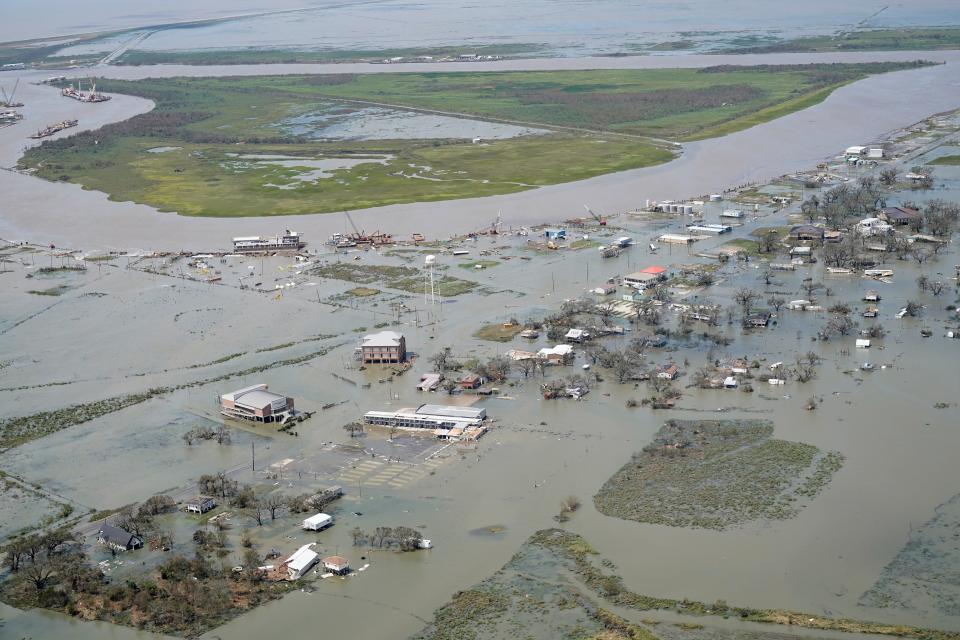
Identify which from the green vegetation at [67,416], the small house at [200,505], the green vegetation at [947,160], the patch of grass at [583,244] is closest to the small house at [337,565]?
the small house at [200,505]

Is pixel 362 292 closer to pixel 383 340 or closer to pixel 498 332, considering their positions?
pixel 498 332

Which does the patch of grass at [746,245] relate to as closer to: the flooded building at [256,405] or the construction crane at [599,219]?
the construction crane at [599,219]

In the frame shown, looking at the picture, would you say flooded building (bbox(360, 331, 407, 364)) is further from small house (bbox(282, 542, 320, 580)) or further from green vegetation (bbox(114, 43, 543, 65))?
green vegetation (bbox(114, 43, 543, 65))

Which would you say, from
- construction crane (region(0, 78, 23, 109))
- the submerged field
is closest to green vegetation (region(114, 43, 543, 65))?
the submerged field

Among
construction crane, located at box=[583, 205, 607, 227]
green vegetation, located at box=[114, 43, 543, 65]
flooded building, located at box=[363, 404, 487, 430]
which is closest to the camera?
flooded building, located at box=[363, 404, 487, 430]

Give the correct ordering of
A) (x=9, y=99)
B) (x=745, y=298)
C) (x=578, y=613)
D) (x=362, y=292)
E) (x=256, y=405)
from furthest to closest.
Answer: (x=9, y=99), (x=362, y=292), (x=745, y=298), (x=256, y=405), (x=578, y=613)

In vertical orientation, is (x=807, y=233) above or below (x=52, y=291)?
above

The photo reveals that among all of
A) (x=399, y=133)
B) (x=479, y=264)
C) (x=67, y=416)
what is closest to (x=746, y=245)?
(x=479, y=264)

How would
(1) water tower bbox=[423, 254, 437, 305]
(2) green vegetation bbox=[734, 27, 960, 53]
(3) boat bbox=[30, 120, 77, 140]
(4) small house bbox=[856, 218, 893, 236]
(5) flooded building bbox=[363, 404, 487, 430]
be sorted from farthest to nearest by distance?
1. (2) green vegetation bbox=[734, 27, 960, 53]
2. (3) boat bbox=[30, 120, 77, 140]
3. (4) small house bbox=[856, 218, 893, 236]
4. (1) water tower bbox=[423, 254, 437, 305]
5. (5) flooded building bbox=[363, 404, 487, 430]
